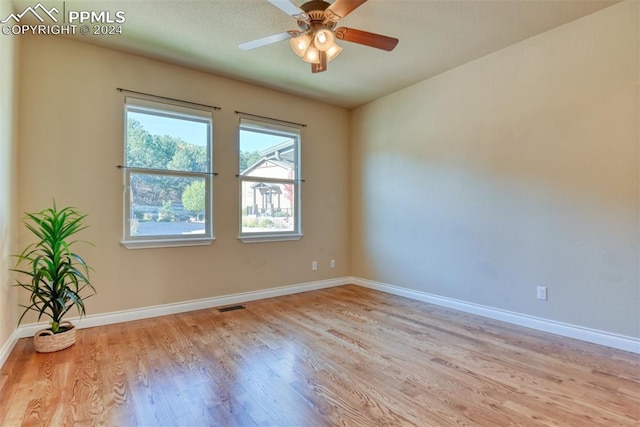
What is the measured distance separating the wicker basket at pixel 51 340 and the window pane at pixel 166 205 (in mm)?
1066

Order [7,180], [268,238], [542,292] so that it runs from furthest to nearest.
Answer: [268,238] → [542,292] → [7,180]

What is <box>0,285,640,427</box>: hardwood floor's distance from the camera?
170 cm

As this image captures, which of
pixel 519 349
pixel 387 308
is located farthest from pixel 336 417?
pixel 387 308

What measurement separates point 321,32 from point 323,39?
0.15ft

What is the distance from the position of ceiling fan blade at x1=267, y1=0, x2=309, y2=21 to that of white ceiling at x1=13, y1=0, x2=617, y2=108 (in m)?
0.35

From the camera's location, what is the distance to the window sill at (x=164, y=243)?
322 centimetres

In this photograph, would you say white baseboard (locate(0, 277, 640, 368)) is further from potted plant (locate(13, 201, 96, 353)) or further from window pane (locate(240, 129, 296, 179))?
window pane (locate(240, 129, 296, 179))

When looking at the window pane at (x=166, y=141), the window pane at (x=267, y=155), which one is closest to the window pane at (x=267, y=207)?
the window pane at (x=267, y=155)

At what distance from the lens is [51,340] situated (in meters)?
2.45

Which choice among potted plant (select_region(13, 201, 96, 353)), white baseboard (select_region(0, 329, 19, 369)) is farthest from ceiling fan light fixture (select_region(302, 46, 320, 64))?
white baseboard (select_region(0, 329, 19, 369))

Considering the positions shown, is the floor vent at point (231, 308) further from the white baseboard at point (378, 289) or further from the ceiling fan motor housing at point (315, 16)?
A: the ceiling fan motor housing at point (315, 16)

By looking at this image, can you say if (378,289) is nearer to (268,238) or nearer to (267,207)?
(268,238)

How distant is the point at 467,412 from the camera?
67.8 inches

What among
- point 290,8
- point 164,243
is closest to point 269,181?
point 164,243
